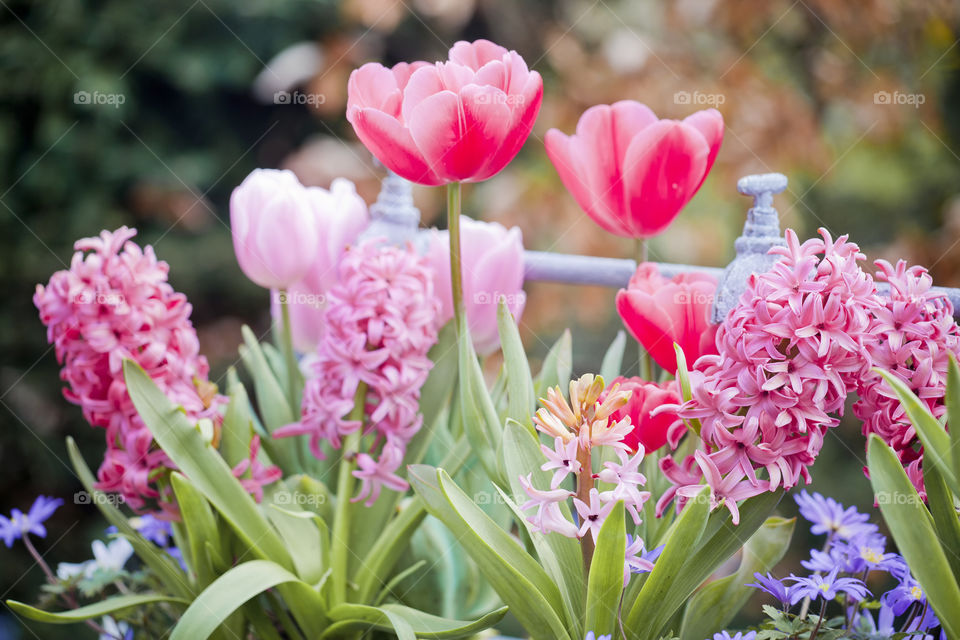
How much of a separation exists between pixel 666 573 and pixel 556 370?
0.20m

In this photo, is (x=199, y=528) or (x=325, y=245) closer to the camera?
(x=199, y=528)

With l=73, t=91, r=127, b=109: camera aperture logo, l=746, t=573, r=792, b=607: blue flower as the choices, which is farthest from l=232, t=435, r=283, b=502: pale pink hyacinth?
l=73, t=91, r=127, b=109: camera aperture logo

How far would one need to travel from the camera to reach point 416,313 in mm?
596

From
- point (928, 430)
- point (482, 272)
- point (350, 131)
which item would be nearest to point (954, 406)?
point (928, 430)

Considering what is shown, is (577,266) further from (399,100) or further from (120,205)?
(120,205)

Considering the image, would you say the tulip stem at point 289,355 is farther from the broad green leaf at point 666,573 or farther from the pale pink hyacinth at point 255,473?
the broad green leaf at point 666,573

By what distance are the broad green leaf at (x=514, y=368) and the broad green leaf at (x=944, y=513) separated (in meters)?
0.23

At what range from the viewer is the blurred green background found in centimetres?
166

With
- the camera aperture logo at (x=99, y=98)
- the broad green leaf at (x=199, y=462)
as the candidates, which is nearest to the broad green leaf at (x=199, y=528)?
the broad green leaf at (x=199, y=462)

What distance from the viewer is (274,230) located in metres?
0.66

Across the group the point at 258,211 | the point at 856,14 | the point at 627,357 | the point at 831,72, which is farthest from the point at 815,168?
the point at 258,211

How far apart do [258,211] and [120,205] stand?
1.45 meters

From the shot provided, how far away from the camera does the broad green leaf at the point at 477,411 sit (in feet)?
1.89

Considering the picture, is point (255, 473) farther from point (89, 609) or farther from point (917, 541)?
point (917, 541)
